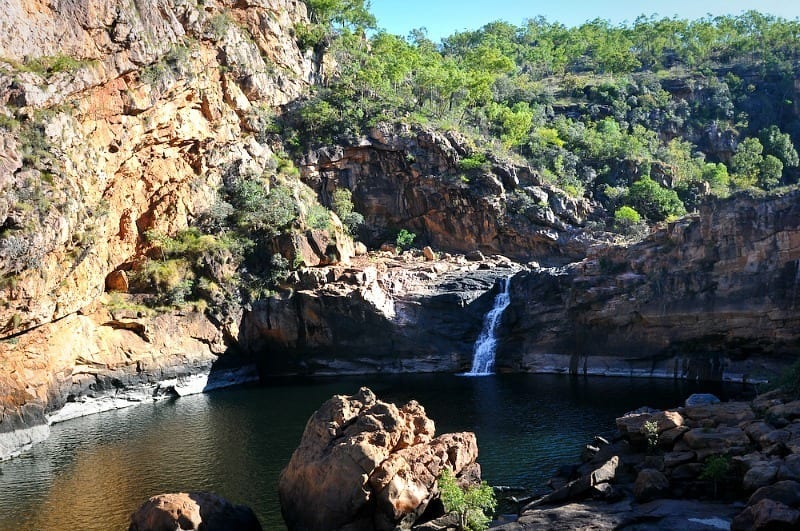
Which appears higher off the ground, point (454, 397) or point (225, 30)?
point (225, 30)

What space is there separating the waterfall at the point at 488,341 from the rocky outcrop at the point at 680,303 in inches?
29.2

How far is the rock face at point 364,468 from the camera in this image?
2283 centimetres

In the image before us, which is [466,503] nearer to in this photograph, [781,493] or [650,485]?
[650,485]

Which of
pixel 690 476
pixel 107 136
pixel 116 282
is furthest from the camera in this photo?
pixel 116 282

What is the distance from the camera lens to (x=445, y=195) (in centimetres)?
7238

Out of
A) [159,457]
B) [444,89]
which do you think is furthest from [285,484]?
[444,89]

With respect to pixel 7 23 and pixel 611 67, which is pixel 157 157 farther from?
pixel 611 67

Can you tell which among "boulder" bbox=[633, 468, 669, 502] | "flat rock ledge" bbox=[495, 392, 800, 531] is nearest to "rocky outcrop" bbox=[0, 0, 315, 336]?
"flat rock ledge" bbox=[495, 392, 800, 531]

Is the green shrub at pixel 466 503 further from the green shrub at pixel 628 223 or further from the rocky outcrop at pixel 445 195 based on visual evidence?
the green shrub at pixel 628 223

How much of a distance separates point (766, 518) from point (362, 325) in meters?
41.9

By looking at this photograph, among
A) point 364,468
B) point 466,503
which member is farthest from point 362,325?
point 466,503

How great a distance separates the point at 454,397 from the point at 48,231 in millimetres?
26758

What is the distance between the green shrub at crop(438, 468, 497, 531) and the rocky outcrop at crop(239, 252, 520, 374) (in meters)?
34.1

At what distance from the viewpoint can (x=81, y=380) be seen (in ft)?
152
